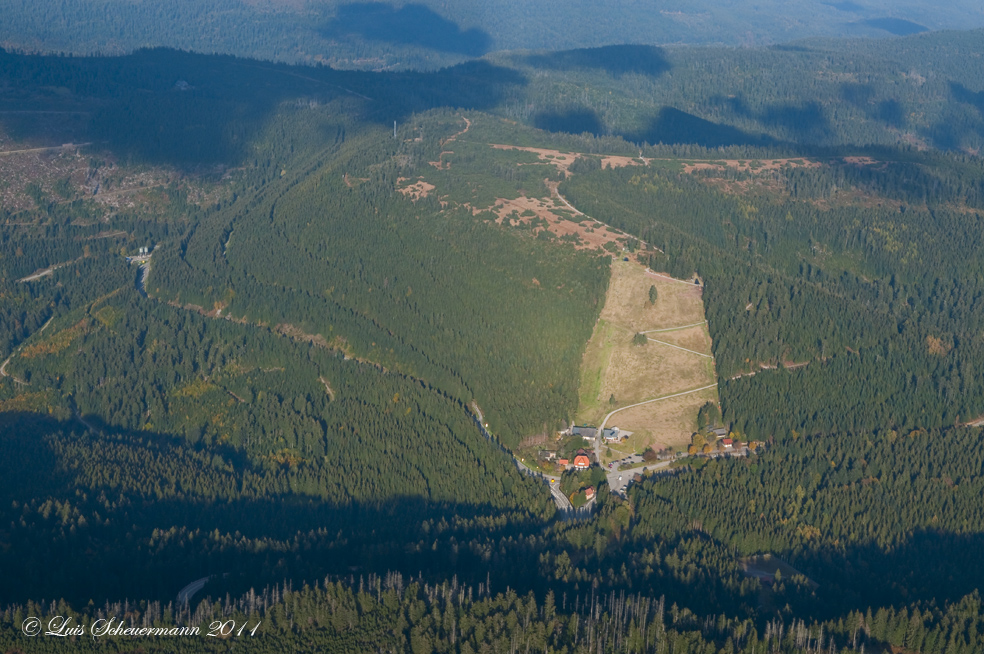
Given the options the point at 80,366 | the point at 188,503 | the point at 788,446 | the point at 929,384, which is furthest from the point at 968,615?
the point at 80,366

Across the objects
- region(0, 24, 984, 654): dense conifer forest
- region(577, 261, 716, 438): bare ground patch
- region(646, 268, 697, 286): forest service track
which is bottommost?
region(0, 24, 984, 654): dense conifer forest

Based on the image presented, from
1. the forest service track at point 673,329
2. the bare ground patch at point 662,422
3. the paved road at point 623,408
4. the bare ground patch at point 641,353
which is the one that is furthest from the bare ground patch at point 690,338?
the bare ground patch at point 662,422

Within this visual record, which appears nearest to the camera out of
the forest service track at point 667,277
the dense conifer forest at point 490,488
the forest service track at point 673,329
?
the dense conifer forest at point 490,488

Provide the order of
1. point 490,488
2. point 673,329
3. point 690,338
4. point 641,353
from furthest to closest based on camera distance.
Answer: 1. point 673,329
2. point 690,338
3. point 641,353
4. point 490,488

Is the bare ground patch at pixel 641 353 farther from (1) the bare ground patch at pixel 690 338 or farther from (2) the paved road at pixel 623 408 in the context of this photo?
(2) the paved road at pixel 623 408

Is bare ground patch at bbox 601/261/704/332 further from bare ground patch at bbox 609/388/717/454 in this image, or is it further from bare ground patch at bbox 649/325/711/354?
bare ground patch at bbox 609/388/717/454

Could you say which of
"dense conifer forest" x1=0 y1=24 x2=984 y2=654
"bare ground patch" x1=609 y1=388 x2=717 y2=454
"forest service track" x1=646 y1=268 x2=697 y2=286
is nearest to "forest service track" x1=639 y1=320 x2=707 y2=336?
"dense conifer forest" x1=0 y1=24 x2=984 y2=654

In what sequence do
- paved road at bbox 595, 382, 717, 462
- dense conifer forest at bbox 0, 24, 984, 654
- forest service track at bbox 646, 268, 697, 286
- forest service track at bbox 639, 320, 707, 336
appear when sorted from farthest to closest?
forest service track at bbox 646, 268, 697, 286 → forest service track at bbox 639, 320, 707, 336 → paved road at bbox 595, 382, 717, 462 → dense conifer forest at bbox 0, 24, 984, 654

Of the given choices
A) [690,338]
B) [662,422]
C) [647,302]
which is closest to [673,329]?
[690,338]

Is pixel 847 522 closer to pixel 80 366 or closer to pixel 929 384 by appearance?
pixel 929 384

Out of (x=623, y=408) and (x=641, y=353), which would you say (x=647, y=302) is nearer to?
(x=641, y=353)

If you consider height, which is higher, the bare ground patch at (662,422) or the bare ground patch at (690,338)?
the bare ground patch at (690,338)

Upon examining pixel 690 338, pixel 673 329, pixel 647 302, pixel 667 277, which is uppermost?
pixel 667 277
